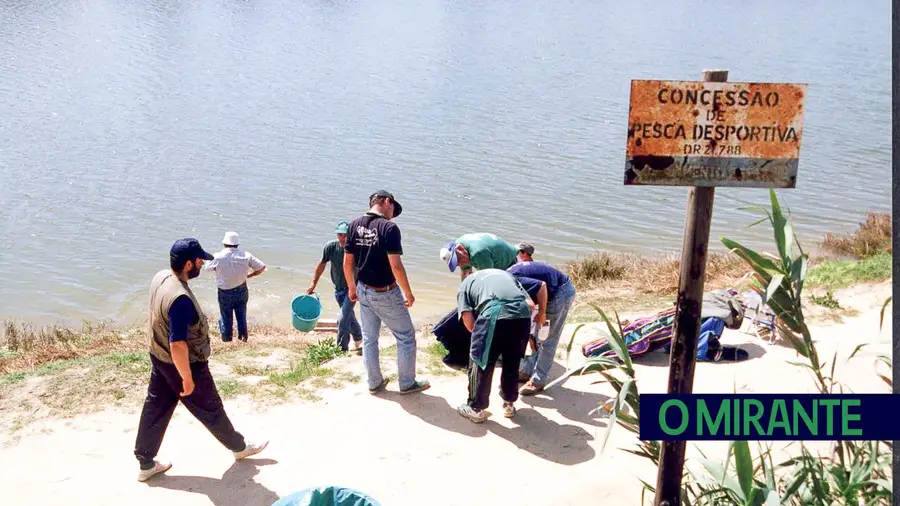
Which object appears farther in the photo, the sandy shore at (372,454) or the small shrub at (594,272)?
the small shrub at (594,272)

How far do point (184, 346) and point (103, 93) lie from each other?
880 inches

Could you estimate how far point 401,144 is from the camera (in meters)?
20.8

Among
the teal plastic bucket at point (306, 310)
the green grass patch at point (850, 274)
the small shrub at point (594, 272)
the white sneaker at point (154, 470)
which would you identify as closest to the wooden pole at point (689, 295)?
the white sneaker at point (154, 470)

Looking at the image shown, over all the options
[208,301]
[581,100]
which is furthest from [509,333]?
[581,100]

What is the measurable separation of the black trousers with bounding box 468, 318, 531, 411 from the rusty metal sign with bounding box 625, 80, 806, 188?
2849mm

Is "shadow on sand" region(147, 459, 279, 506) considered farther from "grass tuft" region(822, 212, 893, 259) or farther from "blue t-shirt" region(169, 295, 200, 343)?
"grass tuft" region(822, 212, 893, 259)

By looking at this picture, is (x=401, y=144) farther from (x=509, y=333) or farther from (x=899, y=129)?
(x=899, y=129)

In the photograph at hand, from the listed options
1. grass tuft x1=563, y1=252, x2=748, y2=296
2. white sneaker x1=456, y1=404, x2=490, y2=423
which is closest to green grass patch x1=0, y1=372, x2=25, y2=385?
white sneaker x1=456, y1=404, x2=490, y2=423

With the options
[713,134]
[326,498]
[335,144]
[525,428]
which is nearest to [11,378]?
[326,498]

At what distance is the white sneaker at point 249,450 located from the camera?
221 inches

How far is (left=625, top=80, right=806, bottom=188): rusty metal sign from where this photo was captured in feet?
9.87

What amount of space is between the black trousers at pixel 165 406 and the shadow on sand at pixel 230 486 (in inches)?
8.1

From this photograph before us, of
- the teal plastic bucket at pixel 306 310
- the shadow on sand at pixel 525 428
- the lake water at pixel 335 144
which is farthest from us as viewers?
the lake water at pixel 335 144

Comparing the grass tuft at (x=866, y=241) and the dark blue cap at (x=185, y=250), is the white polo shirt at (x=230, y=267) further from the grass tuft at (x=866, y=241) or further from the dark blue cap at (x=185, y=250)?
the grass tuft at (x=866, y=241)
